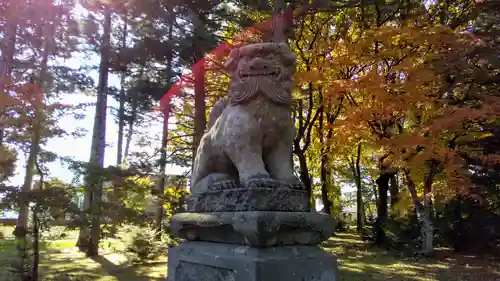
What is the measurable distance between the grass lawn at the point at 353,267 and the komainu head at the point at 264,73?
563 cm

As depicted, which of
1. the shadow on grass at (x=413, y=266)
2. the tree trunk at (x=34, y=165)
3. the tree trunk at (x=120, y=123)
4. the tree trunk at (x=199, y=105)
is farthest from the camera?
the tree trunk at (x=199, y=105)

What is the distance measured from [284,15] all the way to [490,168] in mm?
7164

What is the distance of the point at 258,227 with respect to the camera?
8.09 ft

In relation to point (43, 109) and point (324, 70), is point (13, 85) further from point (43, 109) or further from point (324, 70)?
point (324, 70)

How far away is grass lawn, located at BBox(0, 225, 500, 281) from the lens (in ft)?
25.5

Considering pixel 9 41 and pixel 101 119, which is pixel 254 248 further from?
pixel 101 119

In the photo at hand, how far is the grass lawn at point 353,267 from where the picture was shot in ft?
25.5

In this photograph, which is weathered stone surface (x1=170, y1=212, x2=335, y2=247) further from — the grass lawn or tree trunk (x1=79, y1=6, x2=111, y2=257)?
tree trunk (x1=79, y1=6, x2=111, y2=257)

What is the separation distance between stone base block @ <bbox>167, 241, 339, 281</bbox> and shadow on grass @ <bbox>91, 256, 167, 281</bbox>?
16.1 feet

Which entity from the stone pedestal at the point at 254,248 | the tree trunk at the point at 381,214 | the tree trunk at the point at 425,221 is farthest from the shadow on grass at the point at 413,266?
the stone pedestal at the point at 254,248

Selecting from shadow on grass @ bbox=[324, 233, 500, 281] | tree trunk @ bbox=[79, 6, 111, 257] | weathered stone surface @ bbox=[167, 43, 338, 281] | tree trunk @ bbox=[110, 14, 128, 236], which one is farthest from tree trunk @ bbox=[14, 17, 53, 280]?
shadow on grass @ bbox=[324, 233, 500, 281]

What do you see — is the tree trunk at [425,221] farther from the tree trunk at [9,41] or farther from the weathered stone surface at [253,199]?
the tree trunk at [9,41]

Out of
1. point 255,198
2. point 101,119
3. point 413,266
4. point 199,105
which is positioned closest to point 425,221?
point 413,266

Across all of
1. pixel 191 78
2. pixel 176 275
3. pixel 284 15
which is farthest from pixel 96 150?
pixel 176 275
